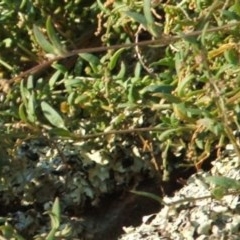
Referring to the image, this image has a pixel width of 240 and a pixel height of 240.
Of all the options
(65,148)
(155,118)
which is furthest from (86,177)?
(155,118)

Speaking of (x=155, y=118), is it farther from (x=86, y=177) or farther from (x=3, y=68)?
(x=3, y=68)

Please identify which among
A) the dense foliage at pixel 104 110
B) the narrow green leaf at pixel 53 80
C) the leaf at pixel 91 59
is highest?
the leaf at pixel 91 59

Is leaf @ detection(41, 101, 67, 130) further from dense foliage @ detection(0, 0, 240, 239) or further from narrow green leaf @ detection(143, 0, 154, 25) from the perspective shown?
narrow green leaf @ detection(143, 0, 154, 25)

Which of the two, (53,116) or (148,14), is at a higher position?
(148,14)

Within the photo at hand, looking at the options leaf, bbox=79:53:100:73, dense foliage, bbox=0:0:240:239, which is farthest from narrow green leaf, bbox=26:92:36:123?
leaf, bbox=79:53:100:73

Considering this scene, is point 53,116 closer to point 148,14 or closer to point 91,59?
point 91,59

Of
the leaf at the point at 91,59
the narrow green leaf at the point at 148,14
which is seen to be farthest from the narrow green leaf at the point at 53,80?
the narrow green leaf at the point at 148,14

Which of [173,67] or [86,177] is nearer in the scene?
[173,67]

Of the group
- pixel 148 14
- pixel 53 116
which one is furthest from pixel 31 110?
pixel 148 14

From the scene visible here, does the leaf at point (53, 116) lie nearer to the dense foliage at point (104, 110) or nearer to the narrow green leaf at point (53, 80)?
the dense foliage at point (104, 110)
